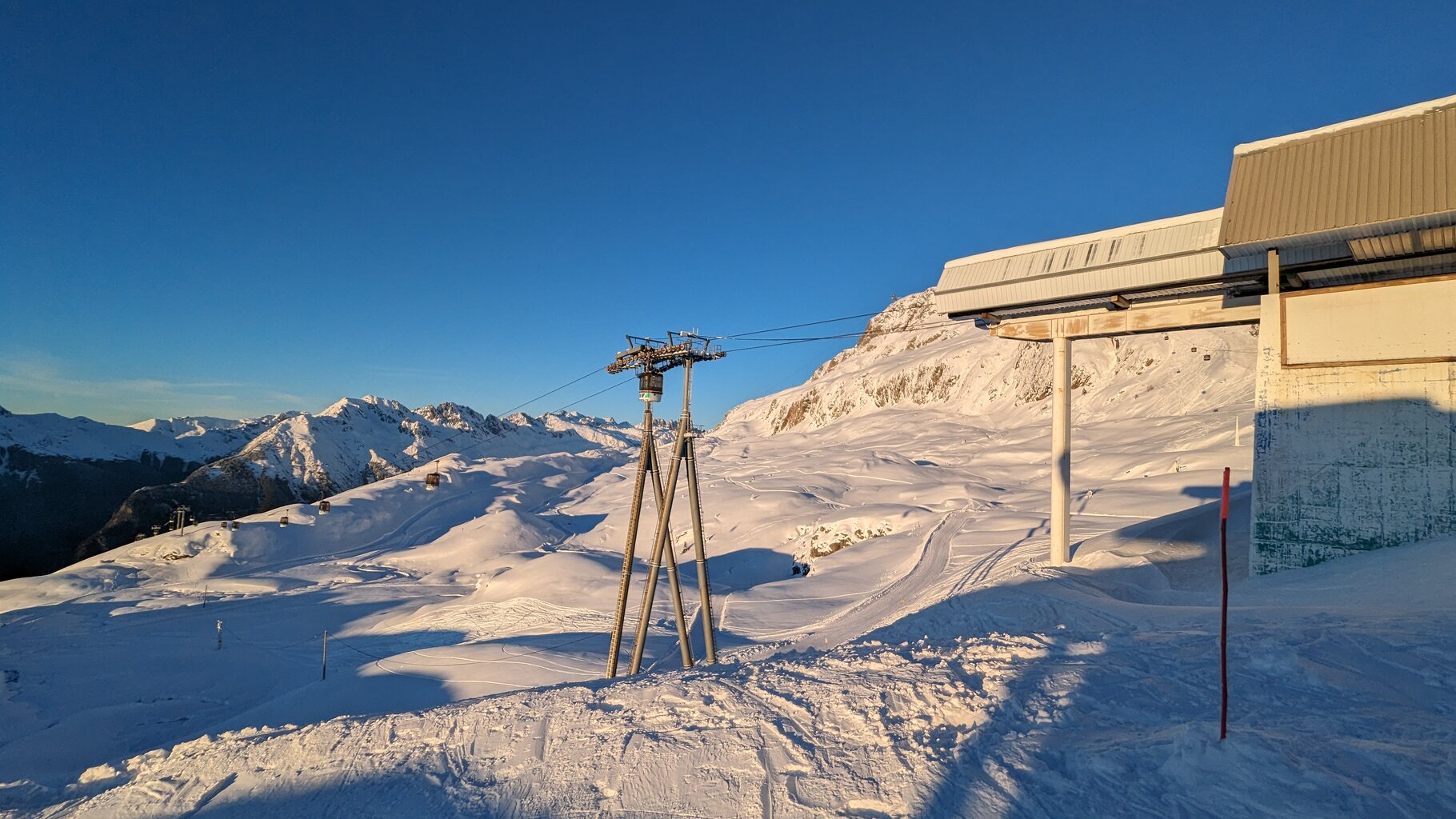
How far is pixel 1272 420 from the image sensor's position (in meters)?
9.44

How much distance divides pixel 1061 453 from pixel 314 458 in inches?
4820

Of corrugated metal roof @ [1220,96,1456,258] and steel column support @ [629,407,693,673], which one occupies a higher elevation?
corrugated metal roof @ [1220,96,1456,258]

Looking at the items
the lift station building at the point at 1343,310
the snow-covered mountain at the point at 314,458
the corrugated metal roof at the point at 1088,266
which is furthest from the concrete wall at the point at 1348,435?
the snow-covered mountain at the point at 314,458

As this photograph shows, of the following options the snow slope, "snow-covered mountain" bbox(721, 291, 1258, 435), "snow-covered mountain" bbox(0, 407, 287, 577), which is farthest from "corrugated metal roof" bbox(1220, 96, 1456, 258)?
the snow slope

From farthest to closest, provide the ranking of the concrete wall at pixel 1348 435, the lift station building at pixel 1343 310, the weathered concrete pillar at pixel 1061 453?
the weathered concrete pillar at pixel 1061 453 < the concrete wall at pixel 1348 435 < the lift station building at pixel 1343 310

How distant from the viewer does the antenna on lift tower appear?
39.2 ft

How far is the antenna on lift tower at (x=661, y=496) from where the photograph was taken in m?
12.0

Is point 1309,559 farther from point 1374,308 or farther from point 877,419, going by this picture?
point 877,419

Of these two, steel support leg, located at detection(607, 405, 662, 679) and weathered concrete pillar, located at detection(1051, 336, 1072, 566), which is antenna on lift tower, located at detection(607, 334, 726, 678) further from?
weathered concrete pillar, located at detection(1051, 336, 1072, 566)

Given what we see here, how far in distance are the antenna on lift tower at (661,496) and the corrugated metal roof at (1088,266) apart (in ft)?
18.2

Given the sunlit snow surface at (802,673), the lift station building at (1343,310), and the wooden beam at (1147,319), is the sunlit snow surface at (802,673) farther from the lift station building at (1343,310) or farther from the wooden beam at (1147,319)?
the wooden beam at (1147,319)

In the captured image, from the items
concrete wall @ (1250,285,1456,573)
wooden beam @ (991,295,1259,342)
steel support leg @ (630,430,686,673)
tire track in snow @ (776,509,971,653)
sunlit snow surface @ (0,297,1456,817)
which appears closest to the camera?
sunlit snow surface @ (0,297,1456,817)

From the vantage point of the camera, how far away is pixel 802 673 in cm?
568

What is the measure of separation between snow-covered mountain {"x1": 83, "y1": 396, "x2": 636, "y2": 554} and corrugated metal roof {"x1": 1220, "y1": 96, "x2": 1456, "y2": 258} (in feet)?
143
